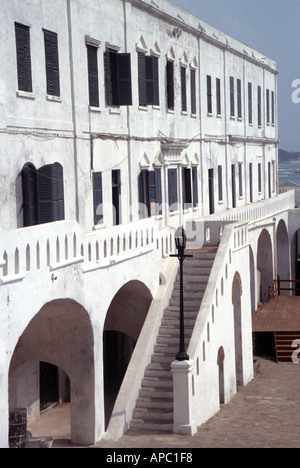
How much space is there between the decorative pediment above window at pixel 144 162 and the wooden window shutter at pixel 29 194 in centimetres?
678

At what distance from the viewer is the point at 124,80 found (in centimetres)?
2372

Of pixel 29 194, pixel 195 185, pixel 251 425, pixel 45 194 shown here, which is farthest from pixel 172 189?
pixel 251 425

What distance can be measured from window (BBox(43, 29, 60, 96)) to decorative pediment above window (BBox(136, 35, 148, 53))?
5554 millimetres

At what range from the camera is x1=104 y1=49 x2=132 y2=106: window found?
23.6 meters

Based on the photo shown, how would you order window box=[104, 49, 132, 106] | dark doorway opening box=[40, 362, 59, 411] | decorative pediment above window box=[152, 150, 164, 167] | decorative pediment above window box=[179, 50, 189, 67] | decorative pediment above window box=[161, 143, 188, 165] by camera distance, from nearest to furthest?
dark doorway opening box=[40, 362, 59, 411] < window box=[104, 49, 132, 106] < decorative pediment above window box=[152, 150, 164, 167] < decorative pediment above window box=[161, 143, 188, 165] < decorative pediment above window box=[179, 50, 189, 67]

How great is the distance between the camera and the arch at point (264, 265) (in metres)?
37.4

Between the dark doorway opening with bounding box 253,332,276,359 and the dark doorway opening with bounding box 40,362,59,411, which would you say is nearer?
the dark doorway opening with bounding box 40,362,59,411

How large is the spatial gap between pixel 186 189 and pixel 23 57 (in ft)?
41.9

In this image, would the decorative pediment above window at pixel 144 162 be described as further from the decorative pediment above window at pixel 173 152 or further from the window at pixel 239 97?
the window at pixel 239 97

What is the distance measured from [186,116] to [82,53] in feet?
30.1

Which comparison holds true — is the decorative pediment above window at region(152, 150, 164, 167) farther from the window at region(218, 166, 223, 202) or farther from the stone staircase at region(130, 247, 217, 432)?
the window at region(218, 166, 223, 202)

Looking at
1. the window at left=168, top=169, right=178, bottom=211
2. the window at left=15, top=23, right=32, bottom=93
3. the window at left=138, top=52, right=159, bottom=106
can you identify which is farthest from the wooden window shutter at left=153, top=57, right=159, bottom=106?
the window at left=15, top=23, right=32, bottom=93

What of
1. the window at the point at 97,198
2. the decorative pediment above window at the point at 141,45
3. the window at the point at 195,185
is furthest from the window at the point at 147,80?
the window at the point at 195,185
